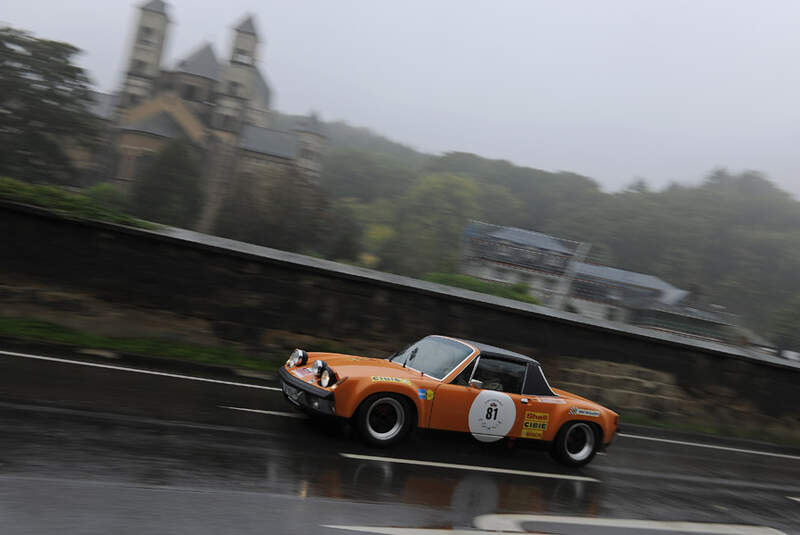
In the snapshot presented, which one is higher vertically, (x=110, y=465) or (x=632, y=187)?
(x=632, y=187)

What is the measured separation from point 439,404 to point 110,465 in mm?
3599

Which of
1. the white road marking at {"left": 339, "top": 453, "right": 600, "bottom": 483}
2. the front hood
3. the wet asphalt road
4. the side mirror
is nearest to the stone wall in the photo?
the wet asphalt road

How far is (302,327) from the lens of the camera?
11.6m

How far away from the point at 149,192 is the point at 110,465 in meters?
57.7

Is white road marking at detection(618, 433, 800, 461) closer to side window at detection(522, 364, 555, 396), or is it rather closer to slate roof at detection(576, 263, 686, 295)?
side window at detection(522, 364, 555, 396)

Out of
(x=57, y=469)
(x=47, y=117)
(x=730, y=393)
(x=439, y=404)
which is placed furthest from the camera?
(x=47, y=117)

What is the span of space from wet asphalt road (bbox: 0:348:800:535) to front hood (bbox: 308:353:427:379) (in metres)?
0.78

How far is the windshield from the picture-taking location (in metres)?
7.57

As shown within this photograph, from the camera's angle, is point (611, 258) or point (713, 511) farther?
point (611, 258)

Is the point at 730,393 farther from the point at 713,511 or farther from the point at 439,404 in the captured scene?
the point at 439,404

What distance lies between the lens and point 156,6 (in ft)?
298

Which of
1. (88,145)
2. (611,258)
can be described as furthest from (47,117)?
(611,258)

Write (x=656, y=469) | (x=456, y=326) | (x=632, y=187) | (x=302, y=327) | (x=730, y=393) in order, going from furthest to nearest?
(x=632, y=187) → (x=730, y=393) → (x=456, y=326) → (x=302, y=327) → (x=656, y=469)

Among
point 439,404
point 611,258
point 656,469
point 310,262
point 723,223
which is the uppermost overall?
point 723,223
